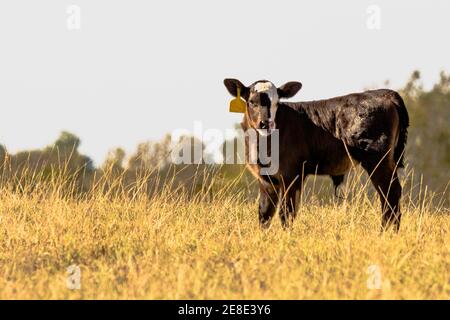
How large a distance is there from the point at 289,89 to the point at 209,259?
344cm

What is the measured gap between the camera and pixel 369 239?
6.79m

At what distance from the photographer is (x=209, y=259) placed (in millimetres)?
6262

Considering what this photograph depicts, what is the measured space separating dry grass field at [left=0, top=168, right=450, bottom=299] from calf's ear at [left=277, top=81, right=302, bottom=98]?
1603mm

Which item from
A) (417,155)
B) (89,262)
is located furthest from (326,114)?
(417,155)

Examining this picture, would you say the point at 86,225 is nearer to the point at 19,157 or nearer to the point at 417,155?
the point at 19,157

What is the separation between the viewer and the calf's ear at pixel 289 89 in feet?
29.8

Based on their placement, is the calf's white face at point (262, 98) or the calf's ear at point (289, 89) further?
the calf's ear at point (289, 89)

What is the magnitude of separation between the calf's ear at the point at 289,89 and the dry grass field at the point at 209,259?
1603mm

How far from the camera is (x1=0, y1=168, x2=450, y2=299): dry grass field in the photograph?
5.24 meters

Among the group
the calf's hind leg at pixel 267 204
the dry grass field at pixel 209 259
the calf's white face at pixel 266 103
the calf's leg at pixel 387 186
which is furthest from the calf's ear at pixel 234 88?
the calf's leg at pixel 387 186

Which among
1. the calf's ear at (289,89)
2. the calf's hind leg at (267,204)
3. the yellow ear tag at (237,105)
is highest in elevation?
the calf's ear at (289,89)

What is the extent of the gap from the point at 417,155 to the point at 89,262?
24.0m

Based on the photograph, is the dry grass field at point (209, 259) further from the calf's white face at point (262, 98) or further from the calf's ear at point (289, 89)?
the calf's ear at point (289, 89)

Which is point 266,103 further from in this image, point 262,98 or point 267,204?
point 267,204
